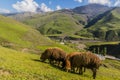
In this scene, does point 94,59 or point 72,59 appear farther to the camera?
point 72,59

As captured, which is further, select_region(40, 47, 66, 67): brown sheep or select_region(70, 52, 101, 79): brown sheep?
select_region(40, 47, 66, 67): brown sheep

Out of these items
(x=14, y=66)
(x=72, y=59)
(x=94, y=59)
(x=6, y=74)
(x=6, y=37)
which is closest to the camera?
(x=6, y=74)

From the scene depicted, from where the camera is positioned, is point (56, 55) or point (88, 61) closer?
point (88, 61)

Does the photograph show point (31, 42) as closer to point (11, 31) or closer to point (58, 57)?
point (11, 31)

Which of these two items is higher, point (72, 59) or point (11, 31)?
point (11, 31)

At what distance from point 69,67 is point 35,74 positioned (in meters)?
8.72

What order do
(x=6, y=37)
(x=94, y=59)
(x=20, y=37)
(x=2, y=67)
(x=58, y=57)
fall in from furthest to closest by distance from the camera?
(x=20, y=37)
(x=6, y=37)
(x=58, y=57)
(x=94, y=59)
(x=2, y=67)

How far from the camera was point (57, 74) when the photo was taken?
33.4m

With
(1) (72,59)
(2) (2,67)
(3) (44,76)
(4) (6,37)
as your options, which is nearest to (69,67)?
(1) (72,59)

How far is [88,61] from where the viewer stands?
120 feet

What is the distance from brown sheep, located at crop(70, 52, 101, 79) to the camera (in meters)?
36.3

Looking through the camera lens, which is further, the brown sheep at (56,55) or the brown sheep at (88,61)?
the brown sheep at (56,55)

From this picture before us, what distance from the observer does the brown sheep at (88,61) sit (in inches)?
1428

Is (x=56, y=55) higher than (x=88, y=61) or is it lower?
higher
